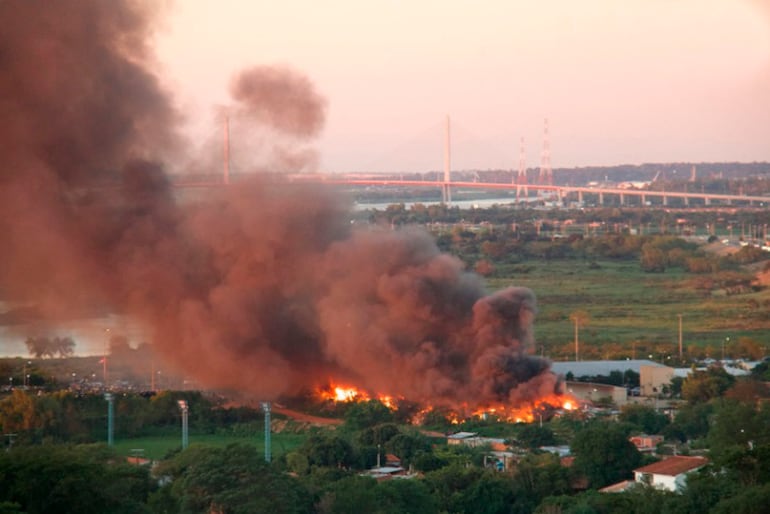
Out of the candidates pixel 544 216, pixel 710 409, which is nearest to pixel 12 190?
pixel 710 409

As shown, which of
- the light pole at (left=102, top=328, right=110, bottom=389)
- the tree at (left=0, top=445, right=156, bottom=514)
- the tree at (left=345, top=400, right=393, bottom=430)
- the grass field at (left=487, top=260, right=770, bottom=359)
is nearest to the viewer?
the tree at (left=0, top=445, right=156, bottom=514)

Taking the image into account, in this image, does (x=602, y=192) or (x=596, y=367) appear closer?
(x=596, y=367)

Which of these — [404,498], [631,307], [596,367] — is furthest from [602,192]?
[404,498]

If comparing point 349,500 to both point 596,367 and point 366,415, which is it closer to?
point 366,415

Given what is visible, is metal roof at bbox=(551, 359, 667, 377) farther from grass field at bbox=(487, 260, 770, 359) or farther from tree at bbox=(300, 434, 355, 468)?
tree at bbox=(300, 434, 355, 468)

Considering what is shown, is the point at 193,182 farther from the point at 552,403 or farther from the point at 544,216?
the point at 544,216

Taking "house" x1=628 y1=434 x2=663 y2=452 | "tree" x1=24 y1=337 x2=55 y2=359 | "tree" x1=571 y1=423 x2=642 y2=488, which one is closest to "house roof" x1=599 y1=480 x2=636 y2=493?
"tree" x1=571 y1=423 x2=642 y2=488

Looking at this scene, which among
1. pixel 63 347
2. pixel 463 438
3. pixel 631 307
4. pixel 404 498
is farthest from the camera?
pixel 631 307
